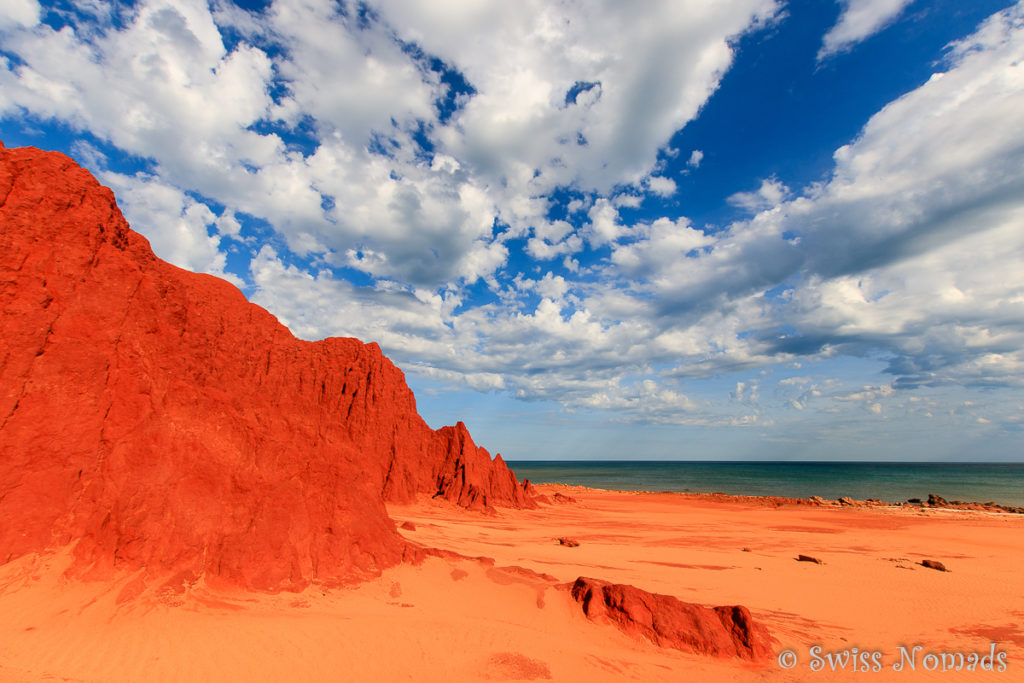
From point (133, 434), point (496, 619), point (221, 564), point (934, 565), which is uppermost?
point (133, 434)

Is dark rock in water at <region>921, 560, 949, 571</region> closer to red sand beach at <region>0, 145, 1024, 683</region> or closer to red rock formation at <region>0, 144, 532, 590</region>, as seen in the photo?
red sand beach at <region>0, 145, 1024, 683</region>

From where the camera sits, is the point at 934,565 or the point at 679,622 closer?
the point at 679,622

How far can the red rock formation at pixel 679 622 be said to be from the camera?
10391 mm

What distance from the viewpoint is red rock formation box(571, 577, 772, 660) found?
409 inches

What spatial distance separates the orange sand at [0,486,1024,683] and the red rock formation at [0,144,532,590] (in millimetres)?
706

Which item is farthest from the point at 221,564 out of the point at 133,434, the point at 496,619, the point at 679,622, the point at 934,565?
the point at 934,565

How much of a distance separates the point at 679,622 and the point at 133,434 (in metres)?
13.2

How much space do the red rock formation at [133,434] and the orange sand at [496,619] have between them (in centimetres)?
71

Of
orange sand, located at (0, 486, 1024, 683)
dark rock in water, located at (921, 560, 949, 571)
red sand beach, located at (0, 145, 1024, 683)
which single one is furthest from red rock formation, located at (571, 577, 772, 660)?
dark rock in water, located at (921, 560, 949, 571)

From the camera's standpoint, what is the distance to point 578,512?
39562mm

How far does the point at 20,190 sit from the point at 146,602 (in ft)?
30.5

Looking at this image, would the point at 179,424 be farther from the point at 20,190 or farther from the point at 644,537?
the point at 644,537

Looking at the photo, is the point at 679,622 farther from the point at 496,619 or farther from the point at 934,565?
the point at 934,565

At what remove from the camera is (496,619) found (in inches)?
437
